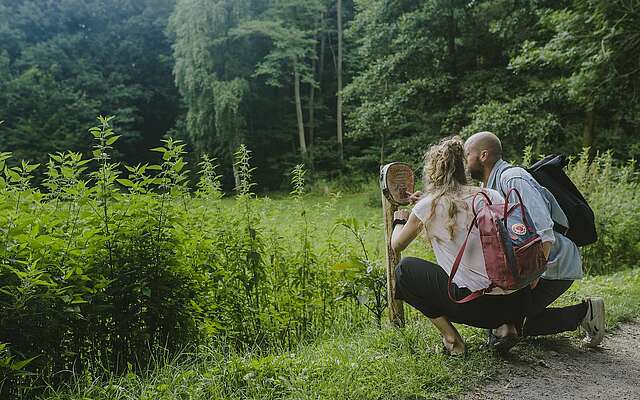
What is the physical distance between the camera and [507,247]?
3.41 m

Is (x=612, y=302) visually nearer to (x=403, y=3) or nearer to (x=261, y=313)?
(x=261, y=313)

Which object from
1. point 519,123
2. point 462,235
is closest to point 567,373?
point 462,235

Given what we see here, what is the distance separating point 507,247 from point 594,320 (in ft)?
4.77

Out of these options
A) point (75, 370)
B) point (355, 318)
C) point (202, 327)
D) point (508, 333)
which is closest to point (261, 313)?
point (202, 327)

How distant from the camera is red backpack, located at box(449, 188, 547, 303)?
11.2 ft

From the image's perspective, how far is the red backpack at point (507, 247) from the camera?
3.41m

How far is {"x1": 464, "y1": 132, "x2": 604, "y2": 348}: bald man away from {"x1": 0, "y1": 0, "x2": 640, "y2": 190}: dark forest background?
27.3ft

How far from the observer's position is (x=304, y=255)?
5035 millimetres

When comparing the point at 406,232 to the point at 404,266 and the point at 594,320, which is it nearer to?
the point at 404,266

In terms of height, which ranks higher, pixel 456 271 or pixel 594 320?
pixel 456 271

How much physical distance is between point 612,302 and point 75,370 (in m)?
4.99

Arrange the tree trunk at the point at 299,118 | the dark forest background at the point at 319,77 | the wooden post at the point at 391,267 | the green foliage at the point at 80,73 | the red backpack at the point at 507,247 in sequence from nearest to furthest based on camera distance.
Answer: the red backpack at the point at 507,247
the wooden post at the point at 391,267
the dark forest background at the point at 319,77
the green foliage at the point at 80,73
the tree trunk at the point at 299,118

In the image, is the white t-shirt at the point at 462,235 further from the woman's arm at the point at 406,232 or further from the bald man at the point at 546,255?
the bald man at the point at 546,255

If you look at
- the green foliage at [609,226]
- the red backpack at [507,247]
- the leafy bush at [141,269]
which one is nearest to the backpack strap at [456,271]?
the red backpack at [507,247]
